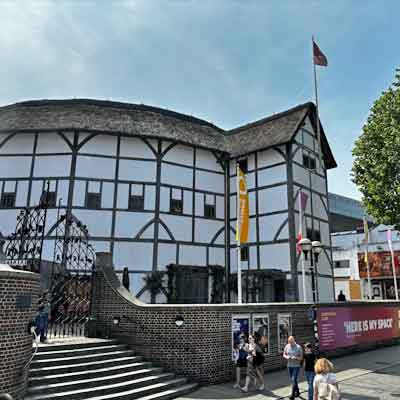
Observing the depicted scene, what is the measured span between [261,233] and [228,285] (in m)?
3.79

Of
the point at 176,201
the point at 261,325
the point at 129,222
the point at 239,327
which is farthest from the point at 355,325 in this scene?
the point at 129,222

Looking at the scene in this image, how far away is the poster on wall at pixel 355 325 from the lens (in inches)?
548

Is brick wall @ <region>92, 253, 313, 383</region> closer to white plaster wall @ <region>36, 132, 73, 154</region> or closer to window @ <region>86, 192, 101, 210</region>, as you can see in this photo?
window @ <region>86, 192, 101, 210</region>

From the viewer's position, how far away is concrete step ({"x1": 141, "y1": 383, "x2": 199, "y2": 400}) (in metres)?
8.60

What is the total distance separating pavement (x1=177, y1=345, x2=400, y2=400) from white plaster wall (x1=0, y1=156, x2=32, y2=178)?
51.4 feet

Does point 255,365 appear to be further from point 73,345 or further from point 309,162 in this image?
point 309,162

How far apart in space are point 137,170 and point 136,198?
1663 millimetres

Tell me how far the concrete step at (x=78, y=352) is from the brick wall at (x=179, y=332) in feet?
1.58

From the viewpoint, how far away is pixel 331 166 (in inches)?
1027

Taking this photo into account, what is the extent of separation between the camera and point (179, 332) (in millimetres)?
10164

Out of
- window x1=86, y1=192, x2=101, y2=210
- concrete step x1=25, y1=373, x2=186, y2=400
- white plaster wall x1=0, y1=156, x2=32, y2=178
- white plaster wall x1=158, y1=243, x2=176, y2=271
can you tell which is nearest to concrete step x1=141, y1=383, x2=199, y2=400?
concrete step x1=25, y1=373, x2=186, y2=400

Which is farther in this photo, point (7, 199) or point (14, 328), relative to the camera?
point (7, 199)

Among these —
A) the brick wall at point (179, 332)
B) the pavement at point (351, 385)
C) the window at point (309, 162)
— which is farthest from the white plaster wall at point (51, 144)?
the pavement at point (351, 385)

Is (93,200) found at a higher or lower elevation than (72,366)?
higher
